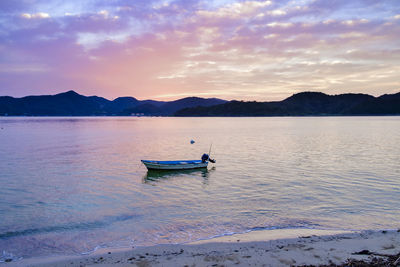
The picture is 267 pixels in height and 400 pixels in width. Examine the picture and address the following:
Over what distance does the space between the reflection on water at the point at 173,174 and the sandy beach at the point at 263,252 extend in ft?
46.1

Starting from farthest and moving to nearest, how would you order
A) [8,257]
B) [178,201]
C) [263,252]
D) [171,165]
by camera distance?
[171,165], [178,201], [8,257], [263,252]

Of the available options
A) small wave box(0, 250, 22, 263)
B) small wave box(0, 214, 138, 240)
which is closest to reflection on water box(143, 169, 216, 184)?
small wave box(0, 214, 138, 240)

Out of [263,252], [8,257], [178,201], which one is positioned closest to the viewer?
[263,252]

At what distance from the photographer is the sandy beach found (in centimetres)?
940

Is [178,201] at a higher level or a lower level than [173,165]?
lower

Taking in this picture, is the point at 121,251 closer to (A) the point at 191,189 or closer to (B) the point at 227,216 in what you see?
(B) the point at 227,216

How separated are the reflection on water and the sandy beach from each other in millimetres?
14049

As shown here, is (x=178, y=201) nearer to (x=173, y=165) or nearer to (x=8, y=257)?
(x=8, y=257)

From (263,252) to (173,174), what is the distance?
1944 centimetres

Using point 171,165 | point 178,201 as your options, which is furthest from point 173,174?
point 178,201

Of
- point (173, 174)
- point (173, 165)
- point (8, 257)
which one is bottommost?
point (173, 174)

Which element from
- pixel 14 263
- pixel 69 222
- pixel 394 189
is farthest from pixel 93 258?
pixel 394 189

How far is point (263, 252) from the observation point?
10.2 meters

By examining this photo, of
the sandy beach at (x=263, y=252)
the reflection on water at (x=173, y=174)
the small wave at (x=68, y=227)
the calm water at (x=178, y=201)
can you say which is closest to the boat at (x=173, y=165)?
the reflection on water at (x=173, y=174)
